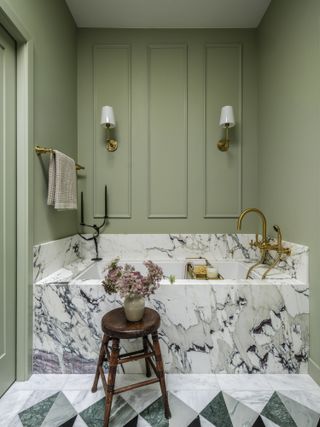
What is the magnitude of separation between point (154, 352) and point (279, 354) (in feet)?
2.85

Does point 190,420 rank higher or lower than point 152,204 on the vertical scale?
lower

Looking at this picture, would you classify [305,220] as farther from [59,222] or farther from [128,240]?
[59,222]


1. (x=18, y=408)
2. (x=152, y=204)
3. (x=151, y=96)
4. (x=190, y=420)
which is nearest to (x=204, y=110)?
(x=151, y=96)

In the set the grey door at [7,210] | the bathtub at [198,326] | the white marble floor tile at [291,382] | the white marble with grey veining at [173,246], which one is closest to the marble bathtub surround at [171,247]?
the white marble with grey veining at [173,246]

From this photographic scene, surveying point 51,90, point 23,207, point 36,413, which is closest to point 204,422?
point 36,413

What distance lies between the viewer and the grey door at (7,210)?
135 cm

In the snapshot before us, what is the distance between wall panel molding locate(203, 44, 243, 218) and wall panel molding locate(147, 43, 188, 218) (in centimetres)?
21

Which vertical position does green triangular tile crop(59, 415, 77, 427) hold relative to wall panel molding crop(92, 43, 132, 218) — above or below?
below

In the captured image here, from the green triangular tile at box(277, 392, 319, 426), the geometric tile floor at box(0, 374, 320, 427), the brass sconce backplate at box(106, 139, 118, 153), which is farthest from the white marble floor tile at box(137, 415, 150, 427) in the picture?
the brass sconce backplate at box(106, 139, 118, 153)

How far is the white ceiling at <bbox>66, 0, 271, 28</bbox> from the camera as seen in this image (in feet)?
6.72

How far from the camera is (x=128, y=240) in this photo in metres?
2.35

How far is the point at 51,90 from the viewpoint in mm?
1806

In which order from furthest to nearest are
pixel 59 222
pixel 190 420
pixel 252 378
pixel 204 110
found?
1. pixel 204 110
2. pixel 59 222
3. pixel 252 378
4. pixel 190 420

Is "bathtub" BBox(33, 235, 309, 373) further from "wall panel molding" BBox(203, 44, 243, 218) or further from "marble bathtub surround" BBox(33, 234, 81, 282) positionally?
"wall panel molding" BBox(203, 44, 243, 218)
